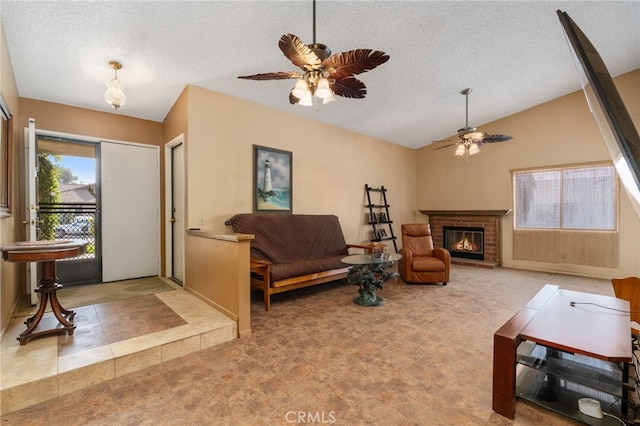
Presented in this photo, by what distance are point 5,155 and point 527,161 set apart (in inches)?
301

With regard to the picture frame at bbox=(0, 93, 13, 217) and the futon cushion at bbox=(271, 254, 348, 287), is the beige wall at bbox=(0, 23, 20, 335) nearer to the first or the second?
the picture frame at bbox=(0, 93, 13, 217)

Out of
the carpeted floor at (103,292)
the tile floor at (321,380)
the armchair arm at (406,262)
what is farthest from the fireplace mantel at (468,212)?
the carpeted floor at (103,292)

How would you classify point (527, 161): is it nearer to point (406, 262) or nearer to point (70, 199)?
point (406, 262)

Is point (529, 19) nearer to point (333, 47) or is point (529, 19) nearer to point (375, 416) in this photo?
point (333, 47)

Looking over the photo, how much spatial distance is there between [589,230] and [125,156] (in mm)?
7723

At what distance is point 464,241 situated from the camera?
21.7 ft

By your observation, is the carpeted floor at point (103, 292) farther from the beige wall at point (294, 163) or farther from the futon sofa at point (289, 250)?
the futon sofa at point (289, 250)

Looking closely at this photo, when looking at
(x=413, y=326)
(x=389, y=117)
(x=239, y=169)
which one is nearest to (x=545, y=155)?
(x=389, y=117)

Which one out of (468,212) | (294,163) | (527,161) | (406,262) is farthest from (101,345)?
(527,161)

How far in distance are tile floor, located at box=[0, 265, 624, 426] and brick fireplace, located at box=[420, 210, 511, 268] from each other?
3.28 meters

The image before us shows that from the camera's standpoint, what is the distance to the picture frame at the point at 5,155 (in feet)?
7.90

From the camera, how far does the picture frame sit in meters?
2.41

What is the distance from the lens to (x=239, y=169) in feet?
13.2

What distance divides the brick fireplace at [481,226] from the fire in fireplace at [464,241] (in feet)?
0.08
